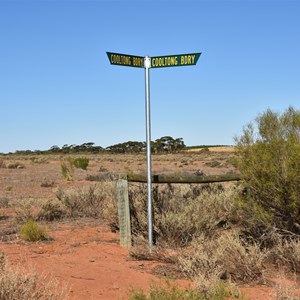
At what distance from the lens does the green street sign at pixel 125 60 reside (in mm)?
7520

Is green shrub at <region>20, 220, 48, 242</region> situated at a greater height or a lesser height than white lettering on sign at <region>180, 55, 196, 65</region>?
lesser

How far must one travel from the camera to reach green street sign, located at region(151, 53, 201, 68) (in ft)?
25.2

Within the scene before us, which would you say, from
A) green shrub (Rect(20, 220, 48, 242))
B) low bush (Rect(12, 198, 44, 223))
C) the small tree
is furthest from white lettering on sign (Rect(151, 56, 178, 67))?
low bush (Rect(12, 198, 44, 223))

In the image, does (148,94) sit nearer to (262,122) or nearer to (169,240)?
(262,122)

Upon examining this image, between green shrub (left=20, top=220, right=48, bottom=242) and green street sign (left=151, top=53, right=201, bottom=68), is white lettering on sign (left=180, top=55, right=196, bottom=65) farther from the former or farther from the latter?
green shrub (left=20, top=220, right=48, bottom=242)

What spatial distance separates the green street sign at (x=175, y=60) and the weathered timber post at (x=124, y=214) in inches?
90.2

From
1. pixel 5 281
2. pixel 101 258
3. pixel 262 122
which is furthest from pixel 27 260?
pixel 262 122

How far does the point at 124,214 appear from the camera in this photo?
28.2ft

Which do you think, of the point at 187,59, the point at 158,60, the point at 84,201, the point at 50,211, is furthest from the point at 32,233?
the point at 187,59

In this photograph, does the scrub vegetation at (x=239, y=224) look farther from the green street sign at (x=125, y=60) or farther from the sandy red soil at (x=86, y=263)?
the green street sign at (x=125, y=60)

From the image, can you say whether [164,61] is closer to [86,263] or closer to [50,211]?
[86,263]

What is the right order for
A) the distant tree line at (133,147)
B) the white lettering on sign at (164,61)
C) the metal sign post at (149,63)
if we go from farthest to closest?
the distant tree line at (133,147) < the white lettering on sign at (164,61) < the metal sign post at (149,63)

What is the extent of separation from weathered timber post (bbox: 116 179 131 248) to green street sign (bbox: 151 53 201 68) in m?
2.29

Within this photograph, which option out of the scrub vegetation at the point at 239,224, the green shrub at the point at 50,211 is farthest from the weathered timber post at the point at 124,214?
the green shrub at the point at 50,211
